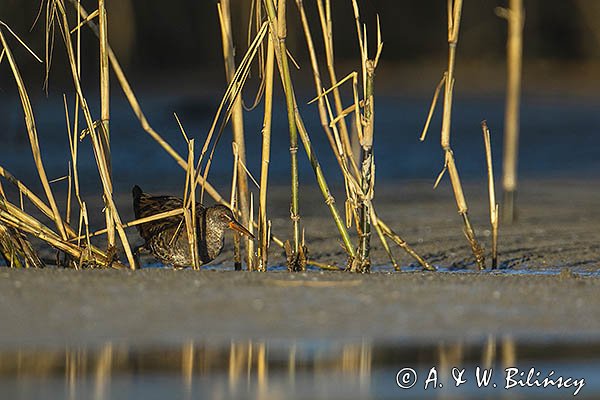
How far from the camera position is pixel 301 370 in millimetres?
4199

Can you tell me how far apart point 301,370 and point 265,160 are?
2.14 metres

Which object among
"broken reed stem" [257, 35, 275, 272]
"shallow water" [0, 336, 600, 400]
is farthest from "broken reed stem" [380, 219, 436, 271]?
"shallow water" [0, 336, 600, 400]

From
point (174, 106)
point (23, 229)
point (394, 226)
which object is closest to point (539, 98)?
point (174, 106)

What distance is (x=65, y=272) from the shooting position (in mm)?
5816

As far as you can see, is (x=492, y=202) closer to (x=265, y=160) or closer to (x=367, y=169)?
(x=367, y=169)

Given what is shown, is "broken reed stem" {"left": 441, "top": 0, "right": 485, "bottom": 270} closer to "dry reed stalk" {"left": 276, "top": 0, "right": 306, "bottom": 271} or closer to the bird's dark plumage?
"dry reed stalk" {"left": 276, "top": 0, "right": 306, "bottom": 271}

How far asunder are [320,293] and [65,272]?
1.24 meters

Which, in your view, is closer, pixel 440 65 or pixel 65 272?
pixel 65 272

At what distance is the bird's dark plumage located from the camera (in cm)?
715

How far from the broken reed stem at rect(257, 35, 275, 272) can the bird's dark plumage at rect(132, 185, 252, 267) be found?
2.18ft

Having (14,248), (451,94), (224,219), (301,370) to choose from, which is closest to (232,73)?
(224,219)

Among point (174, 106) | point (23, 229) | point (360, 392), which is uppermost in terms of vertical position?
point (174, 106)

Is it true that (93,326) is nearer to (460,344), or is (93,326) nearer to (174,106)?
(460,344)

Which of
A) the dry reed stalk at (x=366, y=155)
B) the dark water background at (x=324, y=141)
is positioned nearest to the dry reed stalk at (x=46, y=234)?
the dry reed stalk at (x=366, y=155)
